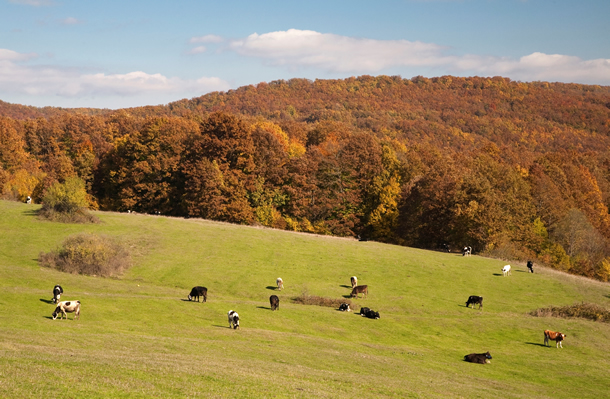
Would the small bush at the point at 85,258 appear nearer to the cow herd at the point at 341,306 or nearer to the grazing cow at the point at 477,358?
the cow herd at the point at 341,306

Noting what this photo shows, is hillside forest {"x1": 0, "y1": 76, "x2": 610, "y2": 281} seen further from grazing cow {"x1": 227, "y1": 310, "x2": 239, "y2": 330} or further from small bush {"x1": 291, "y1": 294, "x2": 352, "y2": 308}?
grazing cow {"x1": 227, "y1": 310, "x2": 239, "y2": 330}

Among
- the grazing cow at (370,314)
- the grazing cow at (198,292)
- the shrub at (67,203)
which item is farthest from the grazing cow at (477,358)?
the shrub at (67,203)

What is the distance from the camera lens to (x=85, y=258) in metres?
46.1

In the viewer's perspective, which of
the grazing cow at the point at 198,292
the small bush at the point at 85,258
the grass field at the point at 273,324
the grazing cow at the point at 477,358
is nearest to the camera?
the grass field at the point at 273,324

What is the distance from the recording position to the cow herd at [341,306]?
29594 millimetres

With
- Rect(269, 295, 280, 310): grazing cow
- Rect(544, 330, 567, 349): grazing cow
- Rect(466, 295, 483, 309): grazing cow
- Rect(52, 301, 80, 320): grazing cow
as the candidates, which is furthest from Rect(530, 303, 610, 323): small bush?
Rect(52, 301, 80, 320): grazing cow

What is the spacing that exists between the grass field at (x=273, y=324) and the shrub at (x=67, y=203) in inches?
63.6

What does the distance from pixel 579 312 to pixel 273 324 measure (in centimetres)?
2727

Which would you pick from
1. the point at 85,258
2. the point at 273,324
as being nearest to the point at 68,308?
the point at 273,324

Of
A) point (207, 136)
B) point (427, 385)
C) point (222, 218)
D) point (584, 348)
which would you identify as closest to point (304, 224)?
point (222, 218)

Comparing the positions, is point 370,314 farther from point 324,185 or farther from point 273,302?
point 324,185

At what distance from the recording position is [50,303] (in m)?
32.4

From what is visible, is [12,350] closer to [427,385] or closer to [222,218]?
[427,385]

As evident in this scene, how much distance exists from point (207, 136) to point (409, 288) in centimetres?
4649
